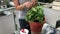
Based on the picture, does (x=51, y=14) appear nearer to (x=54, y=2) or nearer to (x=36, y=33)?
(x=54, y=2)

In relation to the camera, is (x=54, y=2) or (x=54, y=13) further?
(x=54, y=2)

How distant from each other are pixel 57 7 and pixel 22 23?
3.50 feet

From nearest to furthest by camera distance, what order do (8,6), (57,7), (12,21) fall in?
(57,7), (12,21), (8,6)

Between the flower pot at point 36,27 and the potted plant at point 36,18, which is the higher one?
the potted plant at point 36,18

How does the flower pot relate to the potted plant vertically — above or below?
below

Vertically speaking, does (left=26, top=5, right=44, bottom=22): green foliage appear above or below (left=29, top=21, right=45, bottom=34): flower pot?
above

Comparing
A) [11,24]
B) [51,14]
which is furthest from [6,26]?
[51,14]

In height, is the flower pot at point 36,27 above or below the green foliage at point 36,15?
below

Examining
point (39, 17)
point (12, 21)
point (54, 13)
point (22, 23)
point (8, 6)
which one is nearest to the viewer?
point (39, 17)

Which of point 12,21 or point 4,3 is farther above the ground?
point 4,3

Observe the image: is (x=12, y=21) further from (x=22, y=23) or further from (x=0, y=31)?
(x=22, y=23)

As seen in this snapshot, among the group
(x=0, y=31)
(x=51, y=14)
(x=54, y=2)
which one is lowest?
(x=0, y=31)

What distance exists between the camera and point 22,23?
124 cm

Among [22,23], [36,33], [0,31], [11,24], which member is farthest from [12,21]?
[36,33]
